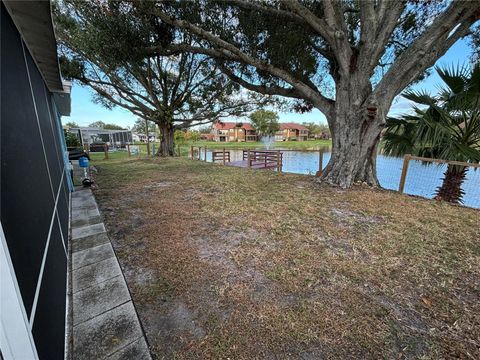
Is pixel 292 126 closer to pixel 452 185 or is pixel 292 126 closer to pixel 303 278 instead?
pixel 452 185

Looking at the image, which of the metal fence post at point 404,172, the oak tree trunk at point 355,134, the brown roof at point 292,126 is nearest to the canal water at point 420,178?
the metal fence post at point 404,172

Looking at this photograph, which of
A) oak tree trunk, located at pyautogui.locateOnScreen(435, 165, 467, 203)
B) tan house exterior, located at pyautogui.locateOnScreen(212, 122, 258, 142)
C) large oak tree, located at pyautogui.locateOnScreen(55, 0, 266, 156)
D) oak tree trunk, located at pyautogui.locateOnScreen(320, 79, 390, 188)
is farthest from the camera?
tan house exterior, located at pyautogui.locateOnScreen(212, 122, 258, 142)

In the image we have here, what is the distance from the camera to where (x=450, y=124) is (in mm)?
4184

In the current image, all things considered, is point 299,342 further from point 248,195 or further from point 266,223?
point 248,195

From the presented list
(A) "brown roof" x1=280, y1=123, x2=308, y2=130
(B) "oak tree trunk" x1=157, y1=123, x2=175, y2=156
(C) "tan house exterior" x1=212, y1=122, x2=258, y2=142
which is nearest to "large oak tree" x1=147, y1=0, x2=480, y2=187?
(B) "oak tree trunk" x1=157, y1=123, x2=175, y2=156

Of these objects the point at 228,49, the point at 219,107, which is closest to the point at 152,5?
the point at 228,49

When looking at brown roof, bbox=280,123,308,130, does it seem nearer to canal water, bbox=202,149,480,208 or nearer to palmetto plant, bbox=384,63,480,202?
canal water, bbox=202,149,480,208

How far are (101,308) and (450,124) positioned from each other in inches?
247

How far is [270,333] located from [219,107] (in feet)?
42.4

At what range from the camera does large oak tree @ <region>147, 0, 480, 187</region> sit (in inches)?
164

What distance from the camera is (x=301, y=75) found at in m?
5.91

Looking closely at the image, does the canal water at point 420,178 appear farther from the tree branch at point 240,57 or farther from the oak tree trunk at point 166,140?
the oak tree trunk at point 166,140

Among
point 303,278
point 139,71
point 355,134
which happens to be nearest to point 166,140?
point 139,71

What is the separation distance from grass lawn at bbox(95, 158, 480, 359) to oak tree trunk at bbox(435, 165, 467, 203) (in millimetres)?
1070
